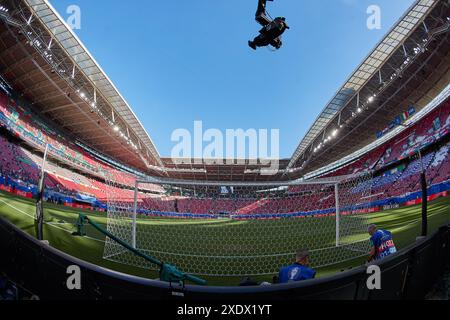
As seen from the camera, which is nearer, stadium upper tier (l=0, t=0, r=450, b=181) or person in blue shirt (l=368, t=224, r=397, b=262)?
person in blue shirt (l=368, t=224, r=397, b=262)

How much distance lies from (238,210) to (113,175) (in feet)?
44.0

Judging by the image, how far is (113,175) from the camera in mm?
7578

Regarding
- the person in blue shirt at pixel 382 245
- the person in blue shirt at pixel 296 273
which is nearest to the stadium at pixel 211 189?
the person in blue shirt at pixel 296 273

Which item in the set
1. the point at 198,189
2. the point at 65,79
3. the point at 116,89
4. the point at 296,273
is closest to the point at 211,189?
the point at 198,189

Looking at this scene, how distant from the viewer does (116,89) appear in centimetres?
2489

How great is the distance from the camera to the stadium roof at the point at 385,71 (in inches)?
631

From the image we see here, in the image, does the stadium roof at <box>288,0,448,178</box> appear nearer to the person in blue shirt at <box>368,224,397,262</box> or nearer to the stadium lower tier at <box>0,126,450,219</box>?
the stadium lower tier at <box>0,126,450,219</box>

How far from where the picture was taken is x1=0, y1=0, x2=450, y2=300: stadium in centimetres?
216

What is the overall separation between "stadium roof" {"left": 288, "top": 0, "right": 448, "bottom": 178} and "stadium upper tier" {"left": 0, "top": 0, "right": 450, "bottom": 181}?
59mm

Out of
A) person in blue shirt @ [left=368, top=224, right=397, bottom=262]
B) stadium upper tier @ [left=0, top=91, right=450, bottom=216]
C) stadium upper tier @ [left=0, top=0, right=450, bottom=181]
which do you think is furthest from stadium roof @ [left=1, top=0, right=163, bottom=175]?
person in blue shirt @ [left=368, top=224, right=397, bottom=262]

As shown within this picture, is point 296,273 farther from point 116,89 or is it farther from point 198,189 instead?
point 116,89

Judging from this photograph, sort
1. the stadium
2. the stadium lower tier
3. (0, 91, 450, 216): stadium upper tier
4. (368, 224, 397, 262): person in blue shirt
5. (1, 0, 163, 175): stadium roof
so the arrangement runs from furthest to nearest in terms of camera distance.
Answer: (0, 91, 450, 216): stadium upper tier, the stadium lower tier, (1, 0, 163, 175): stadium roof, (368, 224, 397, 262): person in blue shirt, the stadium
